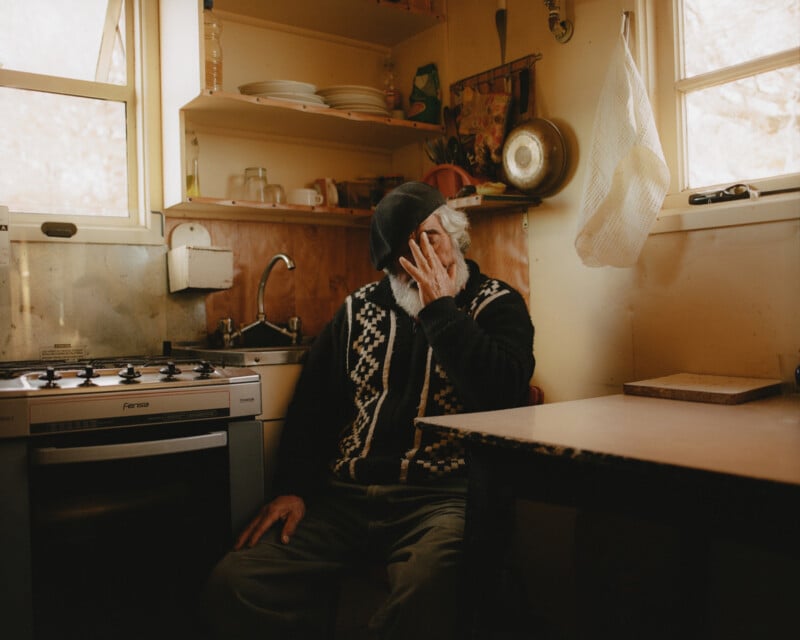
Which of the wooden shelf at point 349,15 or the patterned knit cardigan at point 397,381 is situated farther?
the wooden shelf at point 349,15

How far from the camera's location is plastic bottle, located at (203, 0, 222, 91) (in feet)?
8.11

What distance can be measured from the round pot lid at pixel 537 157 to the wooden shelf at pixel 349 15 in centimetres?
81

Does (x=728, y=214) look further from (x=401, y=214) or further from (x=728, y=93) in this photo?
(x=401, y=214)

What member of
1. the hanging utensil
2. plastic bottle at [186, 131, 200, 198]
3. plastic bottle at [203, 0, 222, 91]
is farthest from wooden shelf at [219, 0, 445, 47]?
plastic bottle at [186, 131, 200, 198]

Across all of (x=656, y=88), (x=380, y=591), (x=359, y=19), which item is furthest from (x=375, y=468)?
(x=359, y=19)

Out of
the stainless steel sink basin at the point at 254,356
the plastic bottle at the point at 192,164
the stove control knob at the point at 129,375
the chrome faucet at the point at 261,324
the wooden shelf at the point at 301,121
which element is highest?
the wooden shelf at the point at 301,121

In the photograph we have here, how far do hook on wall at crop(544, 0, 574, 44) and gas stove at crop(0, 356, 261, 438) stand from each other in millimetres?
1486

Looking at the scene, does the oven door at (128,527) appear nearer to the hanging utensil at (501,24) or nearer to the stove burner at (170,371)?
the stove burner at (170,371)

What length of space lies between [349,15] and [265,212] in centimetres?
87

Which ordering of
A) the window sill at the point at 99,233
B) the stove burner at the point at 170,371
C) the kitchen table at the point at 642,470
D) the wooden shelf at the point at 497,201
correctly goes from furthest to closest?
the window sill at the point at 99,233, the wooden shelf at the point at 497,201, the stove burner at the point at 170,371, the kitchen table at the point at 642,470

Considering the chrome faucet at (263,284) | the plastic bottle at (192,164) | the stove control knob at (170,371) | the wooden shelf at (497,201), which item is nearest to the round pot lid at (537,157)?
the wooden shelf at (497,201)

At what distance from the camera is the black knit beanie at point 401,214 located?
2.04 metres

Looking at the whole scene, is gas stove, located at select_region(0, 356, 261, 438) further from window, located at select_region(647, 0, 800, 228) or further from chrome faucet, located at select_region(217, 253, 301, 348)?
window, located at select_region(647, 0, 800, 228)

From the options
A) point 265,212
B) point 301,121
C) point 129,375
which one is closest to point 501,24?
point 301,121
